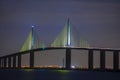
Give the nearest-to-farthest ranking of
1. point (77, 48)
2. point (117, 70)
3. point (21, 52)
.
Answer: point (77, 48)
point (21, 52)
point (117, 70)

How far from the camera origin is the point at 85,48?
116688 millimetres

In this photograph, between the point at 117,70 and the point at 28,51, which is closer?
the point at 28,51

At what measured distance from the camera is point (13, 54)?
128125 millimetres

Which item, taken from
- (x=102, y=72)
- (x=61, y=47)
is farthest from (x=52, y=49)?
(x=102, y=72)

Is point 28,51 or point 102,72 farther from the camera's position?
point 102,72

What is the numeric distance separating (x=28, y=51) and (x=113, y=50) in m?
19.5

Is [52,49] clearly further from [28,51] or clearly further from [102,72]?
[102,72]

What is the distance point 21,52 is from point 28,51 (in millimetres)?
1621

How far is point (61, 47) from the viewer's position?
119 m

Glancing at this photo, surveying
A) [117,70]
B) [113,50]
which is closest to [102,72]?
[117,70]

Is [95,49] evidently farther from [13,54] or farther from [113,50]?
[13,54]

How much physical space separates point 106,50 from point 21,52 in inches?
768

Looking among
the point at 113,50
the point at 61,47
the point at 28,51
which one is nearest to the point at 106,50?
the point at 113,50

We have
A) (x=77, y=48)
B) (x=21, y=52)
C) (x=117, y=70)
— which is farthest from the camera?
(x=117, y=70)
